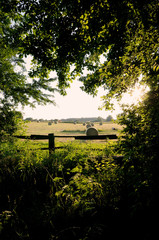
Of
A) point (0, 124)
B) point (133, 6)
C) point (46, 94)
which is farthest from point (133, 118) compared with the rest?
point (46, 94)

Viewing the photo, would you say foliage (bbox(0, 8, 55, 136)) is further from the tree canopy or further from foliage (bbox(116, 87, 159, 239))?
foliage (bbox(116, 87, 159, 239))

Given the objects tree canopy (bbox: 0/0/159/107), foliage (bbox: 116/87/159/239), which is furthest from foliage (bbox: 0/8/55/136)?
foliage (bbox: 116/87/159/239)

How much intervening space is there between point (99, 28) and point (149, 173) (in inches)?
130

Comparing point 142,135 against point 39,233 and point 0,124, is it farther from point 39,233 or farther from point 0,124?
point 0,124

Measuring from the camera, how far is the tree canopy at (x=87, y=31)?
2.81 metres

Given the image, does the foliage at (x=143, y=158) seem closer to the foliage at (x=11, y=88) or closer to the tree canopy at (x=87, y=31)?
the tree canopy at (x=87, y=31)

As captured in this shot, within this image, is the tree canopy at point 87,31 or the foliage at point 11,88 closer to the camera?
the tree canopy at point 87,31

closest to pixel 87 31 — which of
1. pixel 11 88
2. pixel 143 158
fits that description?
pixel 143 158

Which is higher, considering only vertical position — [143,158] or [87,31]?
[87,31]

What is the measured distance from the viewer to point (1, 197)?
9.86 feet

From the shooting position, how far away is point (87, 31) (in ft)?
10.1

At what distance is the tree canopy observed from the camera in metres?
2.81

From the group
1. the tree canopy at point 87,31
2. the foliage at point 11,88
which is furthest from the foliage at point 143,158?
the foliage at point 11,88

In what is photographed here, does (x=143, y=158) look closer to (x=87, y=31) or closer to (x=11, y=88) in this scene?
(x=87, y=31)
